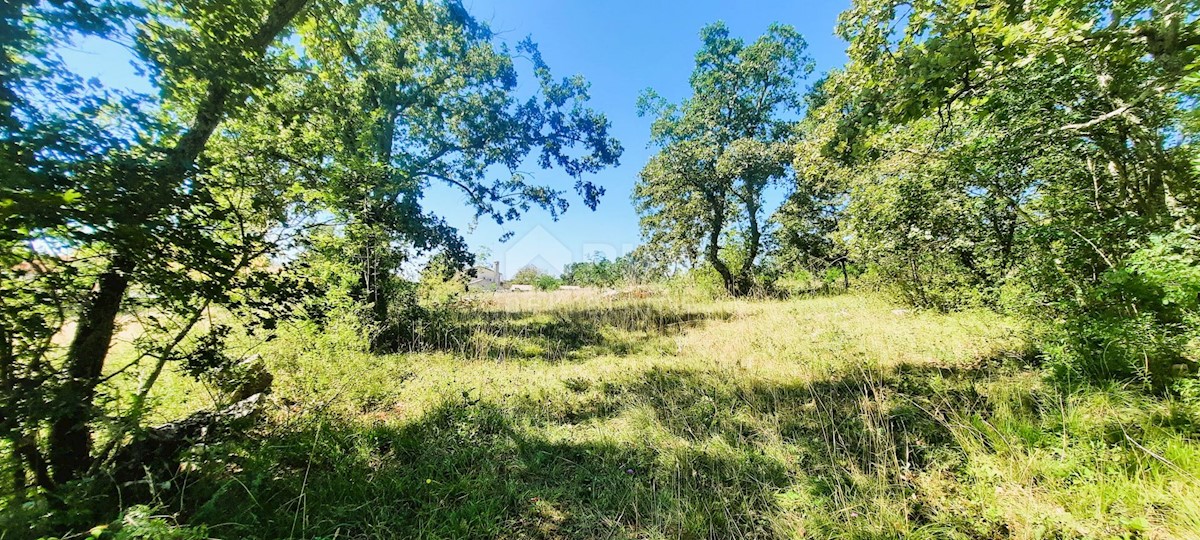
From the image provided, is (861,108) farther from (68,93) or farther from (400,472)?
(68,93)

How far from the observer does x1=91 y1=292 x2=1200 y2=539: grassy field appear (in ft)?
6.06

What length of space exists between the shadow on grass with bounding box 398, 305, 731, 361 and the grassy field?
1135mm

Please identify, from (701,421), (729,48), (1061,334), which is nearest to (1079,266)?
(1061,334)

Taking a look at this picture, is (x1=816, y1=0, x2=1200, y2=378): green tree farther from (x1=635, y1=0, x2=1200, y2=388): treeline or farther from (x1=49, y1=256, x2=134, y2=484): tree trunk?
(x1=49, y1=256, x2=134, y2=484): tree trunk

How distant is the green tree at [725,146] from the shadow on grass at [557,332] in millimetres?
4860

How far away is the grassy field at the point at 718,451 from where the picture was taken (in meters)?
1.85

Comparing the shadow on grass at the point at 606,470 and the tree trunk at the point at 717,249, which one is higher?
the tree trunk at the point at 717,249

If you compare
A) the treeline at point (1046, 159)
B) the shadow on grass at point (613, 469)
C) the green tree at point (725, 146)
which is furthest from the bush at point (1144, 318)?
the green tree at point (725, 146)

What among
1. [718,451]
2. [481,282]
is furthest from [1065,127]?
[481,282]

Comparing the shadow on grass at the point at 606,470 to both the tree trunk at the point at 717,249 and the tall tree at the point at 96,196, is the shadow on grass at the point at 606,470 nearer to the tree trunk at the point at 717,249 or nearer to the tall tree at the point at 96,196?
the tall tree at the point at 96,196

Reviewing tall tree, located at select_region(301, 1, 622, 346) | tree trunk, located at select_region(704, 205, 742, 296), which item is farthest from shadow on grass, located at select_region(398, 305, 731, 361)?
tree trunk, located at select_region(704, 205, 742, 296)

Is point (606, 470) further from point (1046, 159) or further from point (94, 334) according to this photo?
point (1046, 159)

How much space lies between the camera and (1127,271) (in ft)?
7.37

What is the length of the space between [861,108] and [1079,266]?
2.00m
